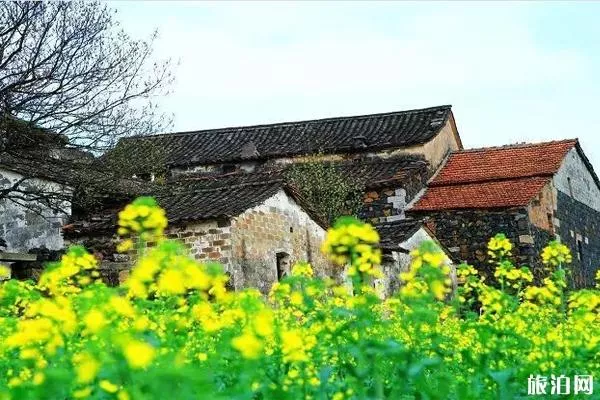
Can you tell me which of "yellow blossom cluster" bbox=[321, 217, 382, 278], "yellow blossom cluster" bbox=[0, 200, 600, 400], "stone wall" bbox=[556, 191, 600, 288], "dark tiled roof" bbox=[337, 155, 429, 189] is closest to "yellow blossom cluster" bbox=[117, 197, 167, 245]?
"yellow blossom cluster" bbox=[0, 200, 600, 400]

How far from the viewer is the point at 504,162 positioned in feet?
100

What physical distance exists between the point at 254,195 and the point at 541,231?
39.2 feet

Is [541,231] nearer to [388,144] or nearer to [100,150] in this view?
[388,144]

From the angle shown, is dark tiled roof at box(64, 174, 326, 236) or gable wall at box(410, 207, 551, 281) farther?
gable wall at box(410, 207, 551, 281)

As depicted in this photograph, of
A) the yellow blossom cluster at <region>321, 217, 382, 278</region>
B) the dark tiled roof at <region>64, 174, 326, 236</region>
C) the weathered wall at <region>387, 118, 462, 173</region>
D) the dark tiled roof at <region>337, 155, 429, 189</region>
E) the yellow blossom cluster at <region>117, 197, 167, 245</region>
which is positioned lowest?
the yellow blossom cluster at <region>321, 217, 382, 278</region>

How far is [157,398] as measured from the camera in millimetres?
2732

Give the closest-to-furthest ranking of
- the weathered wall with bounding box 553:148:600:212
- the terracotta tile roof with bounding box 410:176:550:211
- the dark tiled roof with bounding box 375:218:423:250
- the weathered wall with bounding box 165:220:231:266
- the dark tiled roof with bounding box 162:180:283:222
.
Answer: the weathered wall with bounding box 165:220:231:266 < the dark tiled roof with bounding box 162:180:283:222 < the dark tiled roof with bounding box 375:218:423:250 < the terracotta tile roof with bounding box 410:176:550:211 < the weathered wall with bounding box 553:148:600:212

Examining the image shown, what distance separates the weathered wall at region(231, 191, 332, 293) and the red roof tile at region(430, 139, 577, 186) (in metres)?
10.0

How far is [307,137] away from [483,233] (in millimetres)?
8092

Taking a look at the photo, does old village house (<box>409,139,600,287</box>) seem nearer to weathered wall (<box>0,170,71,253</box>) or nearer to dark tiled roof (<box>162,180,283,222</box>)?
dark tiled roof (<box>162,180,283,222</box>)

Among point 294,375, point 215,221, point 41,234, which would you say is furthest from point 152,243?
point 294,375

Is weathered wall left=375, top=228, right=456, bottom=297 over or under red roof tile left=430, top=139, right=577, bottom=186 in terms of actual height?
under

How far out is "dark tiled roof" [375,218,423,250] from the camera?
21.3m

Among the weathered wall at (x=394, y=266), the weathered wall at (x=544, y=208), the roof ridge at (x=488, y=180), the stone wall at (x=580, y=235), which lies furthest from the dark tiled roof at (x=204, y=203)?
the stone wall at (x=580, y=235)
